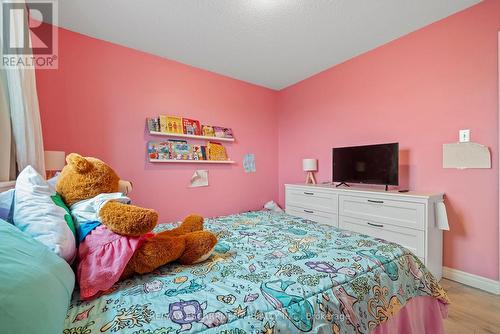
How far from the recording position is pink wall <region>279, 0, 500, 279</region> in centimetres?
186

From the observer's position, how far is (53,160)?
68.6 inches

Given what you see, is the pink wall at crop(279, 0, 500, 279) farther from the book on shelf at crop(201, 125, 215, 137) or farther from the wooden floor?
the book on shelf at crop(201, 125, 215, 137)

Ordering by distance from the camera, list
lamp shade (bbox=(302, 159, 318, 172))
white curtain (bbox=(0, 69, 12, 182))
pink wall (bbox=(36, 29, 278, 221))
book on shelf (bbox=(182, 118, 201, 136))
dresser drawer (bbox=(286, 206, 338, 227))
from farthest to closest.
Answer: lamp shade (bbox=(302, 159, 318, 172))
book on shelf (bbox=(182, 118, 201, 136))
dresser drawer (bbox=(286, 206, 338, 227))
pink wall (bbox=(36, 29, 278, 221))
white curtain (bbox=(0, 69, 12, 182))

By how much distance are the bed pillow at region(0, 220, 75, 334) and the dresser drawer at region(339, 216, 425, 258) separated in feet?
7.65

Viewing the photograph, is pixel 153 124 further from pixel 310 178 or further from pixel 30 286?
pixel 30 286

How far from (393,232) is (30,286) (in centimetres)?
241

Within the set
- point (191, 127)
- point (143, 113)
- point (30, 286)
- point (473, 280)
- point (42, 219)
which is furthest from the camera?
point (191, 127)

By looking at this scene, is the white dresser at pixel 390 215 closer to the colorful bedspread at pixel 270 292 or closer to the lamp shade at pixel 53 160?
the colorful bedspread at pixel 270 292

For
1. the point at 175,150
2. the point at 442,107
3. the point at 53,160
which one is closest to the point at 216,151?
the point at 175,150

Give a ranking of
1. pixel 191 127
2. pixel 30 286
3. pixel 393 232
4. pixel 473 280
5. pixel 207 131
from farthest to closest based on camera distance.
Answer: pixel 207 131 → pixel 191 127 → pixel 393 232 → pixel 473 280 → pixel 30 286

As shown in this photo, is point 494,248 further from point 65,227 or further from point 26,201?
point 26,201

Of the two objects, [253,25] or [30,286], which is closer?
[30,286]

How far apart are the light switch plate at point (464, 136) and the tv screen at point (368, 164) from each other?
48 centimetres
